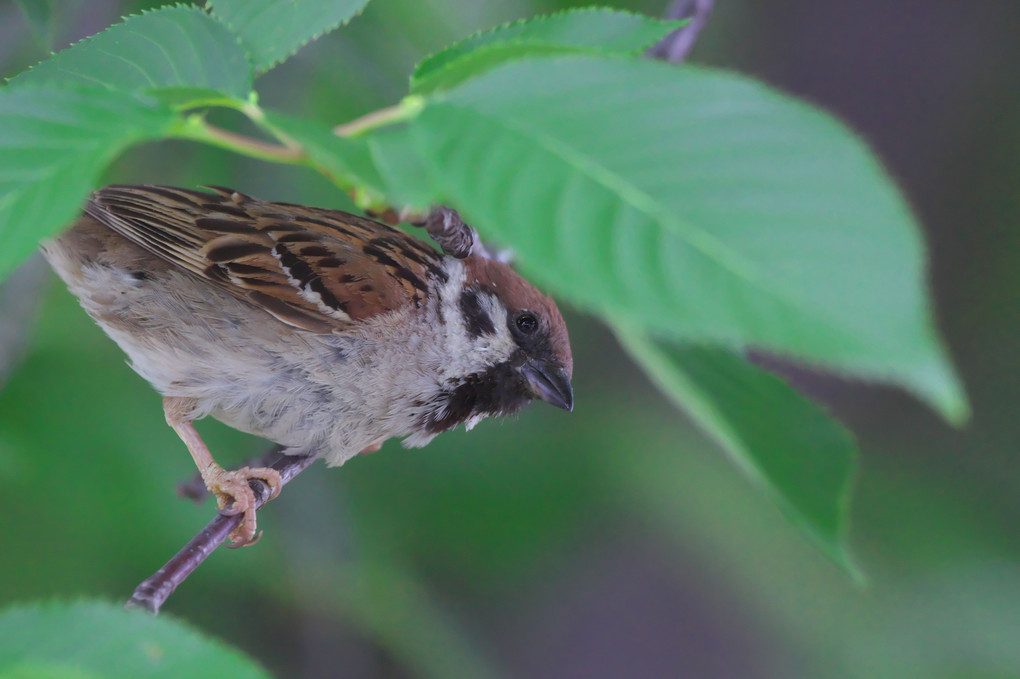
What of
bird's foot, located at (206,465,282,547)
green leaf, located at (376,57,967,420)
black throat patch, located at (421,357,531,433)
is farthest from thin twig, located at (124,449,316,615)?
green leaf, located at (376,57,967,420)

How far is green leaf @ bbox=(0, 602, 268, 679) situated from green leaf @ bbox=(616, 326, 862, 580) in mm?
592

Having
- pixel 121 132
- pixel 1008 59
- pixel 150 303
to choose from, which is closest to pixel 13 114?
pixel 121 132

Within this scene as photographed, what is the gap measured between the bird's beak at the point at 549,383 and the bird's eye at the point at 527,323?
0.09 m

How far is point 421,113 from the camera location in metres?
0.91

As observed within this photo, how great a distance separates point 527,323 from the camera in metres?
2.33

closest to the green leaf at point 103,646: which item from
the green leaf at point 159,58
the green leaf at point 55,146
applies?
the green leaf at point 55,146

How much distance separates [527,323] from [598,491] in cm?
192

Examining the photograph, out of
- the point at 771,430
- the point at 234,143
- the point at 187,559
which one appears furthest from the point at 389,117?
the point at 187,559

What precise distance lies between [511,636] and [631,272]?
4367 mm

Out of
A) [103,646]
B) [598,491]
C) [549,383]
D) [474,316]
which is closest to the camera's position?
[103,646]

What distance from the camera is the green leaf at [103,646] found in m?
0.78

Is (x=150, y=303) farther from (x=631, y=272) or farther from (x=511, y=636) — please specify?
(x=511, y=636)

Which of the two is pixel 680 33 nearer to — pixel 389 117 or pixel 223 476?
pixel 389 117

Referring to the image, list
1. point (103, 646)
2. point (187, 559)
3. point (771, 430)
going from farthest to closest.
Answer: point (187, 559)
point (771, 430)
point (103, 646)
